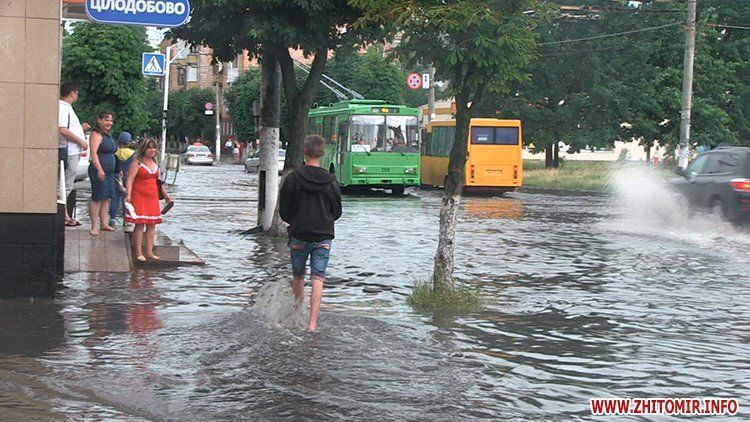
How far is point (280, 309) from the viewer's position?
10.4 meters

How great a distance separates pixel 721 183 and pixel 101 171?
12150 millimetres

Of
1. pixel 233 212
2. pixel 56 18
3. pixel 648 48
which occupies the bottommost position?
pixel 233 212

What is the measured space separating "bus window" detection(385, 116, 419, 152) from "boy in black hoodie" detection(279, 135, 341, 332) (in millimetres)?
27049

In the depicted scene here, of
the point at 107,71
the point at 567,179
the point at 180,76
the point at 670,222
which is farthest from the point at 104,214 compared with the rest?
the point at 180,76

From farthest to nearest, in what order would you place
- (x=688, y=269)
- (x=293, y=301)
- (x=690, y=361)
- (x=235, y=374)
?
(x=688, y=269), (x=293, y=301), (x=690, y=361), (x=235, y=374)

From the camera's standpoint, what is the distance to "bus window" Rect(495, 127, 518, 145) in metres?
39.5

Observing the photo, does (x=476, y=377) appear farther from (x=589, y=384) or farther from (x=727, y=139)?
(x=727, y=139)

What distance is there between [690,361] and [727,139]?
49.3 meters

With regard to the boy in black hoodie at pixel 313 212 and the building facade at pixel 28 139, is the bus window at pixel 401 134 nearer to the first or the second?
the building facade at pixel 28 139

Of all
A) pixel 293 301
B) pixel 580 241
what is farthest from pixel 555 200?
pixel 293 301

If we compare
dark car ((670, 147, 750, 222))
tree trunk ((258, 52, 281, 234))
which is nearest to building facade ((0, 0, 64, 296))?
tree trunk ((258, 52, 281, 234))

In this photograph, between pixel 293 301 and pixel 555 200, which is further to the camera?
pixel 555 200

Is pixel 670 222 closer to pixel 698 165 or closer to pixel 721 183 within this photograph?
pixel 698 165

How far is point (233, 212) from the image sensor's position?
26.9 metres
